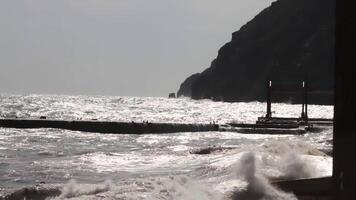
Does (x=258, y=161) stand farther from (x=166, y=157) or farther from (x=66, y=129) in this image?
(x=66, y=129)

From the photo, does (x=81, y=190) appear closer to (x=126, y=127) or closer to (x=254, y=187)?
(x=254, y=187)

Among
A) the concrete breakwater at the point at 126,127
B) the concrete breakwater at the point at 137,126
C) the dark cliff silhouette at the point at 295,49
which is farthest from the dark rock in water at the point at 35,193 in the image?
the dark cliff silhouette at the point at 295,49

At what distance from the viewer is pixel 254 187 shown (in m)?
12.9

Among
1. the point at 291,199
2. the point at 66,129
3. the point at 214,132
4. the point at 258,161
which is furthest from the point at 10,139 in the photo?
the point at 291,199

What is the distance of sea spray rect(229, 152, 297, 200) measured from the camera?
476 inches

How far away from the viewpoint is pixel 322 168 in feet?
48.1

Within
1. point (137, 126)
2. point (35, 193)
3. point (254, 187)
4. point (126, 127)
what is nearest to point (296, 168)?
point (254, 187)

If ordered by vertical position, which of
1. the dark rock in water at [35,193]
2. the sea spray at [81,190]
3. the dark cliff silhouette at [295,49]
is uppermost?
the dark cliff silhouette at [295,49]

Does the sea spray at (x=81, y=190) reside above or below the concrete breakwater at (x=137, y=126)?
below

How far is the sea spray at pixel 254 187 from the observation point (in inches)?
476

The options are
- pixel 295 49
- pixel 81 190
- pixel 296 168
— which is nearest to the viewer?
pixel 81 190

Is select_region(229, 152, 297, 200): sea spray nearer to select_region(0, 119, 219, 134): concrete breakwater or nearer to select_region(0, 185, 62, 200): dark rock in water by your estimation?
select_region(0, 185, 62, 200): dark rock in water

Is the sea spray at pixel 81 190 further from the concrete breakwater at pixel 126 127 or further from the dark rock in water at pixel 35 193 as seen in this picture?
the concrete breakwater at pixel 126 127

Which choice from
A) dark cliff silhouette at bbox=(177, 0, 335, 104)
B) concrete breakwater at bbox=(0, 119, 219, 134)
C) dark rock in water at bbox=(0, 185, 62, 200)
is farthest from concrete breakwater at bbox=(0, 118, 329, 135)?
dark cliff silhouette at bbox=(177, 0, 335, 104)
